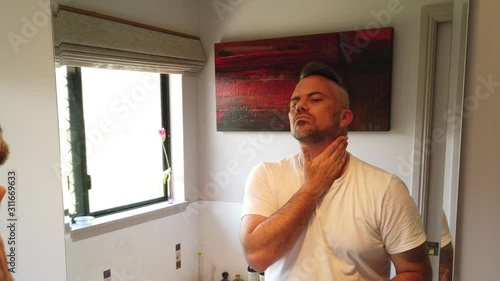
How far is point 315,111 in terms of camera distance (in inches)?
28.9

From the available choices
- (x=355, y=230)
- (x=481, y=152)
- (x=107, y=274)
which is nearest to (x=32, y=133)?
(x=107, y=274)

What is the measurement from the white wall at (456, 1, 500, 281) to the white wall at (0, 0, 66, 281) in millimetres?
827

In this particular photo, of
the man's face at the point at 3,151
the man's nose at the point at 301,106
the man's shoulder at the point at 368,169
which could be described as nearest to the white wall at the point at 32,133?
the man's face at the point at 3,151

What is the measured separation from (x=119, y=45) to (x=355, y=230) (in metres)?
0.78

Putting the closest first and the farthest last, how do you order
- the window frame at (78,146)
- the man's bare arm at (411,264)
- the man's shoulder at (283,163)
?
the man's bare arm at (411,264) → the man's shoulder at (283,163) → the window frame at (78,146)

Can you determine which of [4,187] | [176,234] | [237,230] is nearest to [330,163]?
[237,230]

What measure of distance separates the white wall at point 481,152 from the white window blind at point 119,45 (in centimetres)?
66

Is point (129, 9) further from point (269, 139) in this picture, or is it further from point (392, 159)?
point (392, 159)

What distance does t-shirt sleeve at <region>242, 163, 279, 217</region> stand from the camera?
71 cm

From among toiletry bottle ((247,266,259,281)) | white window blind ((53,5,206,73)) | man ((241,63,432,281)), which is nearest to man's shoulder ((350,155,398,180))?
man ((241,63,432,281))

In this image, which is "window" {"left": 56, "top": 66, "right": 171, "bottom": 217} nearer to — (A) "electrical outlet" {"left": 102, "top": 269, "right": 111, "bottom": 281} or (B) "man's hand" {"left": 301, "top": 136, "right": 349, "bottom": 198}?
(A) "electrical outlet" {"left": 102, "top": 269, "right": 111, "bottom": 281}

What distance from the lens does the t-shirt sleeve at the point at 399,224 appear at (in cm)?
65

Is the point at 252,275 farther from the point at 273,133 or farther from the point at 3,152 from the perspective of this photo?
the point at 3,152

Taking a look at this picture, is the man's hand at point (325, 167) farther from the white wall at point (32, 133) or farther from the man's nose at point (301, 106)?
the white wall at point (32, 133)
